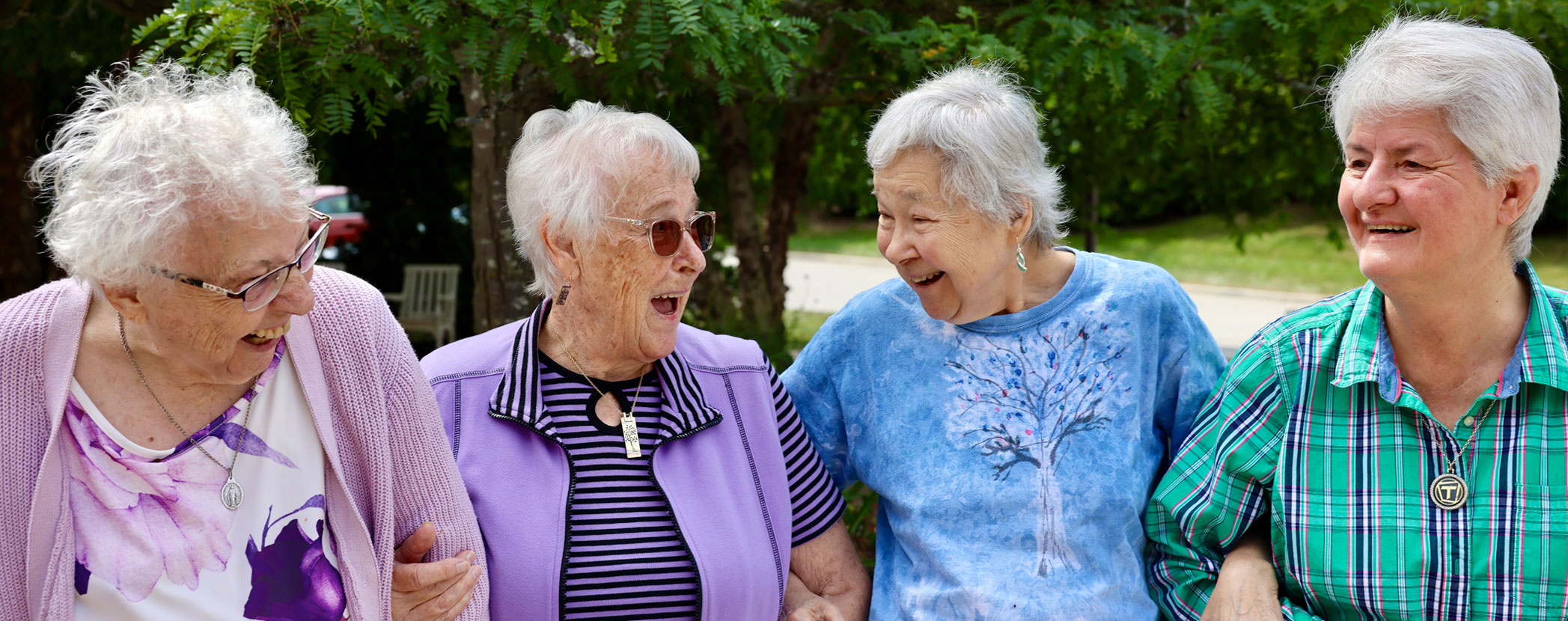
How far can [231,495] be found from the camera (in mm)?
1842

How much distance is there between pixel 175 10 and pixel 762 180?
4.11 metres

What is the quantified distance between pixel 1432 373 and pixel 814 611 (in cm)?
123

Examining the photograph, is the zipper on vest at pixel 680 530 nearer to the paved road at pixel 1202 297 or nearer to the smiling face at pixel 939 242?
the smiling face at pixel 939 242

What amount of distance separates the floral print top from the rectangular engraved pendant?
56 cm

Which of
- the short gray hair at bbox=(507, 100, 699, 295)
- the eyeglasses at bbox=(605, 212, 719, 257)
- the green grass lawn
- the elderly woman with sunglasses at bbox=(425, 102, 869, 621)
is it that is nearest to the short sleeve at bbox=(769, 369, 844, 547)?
the elderly woman with sunglasses at bbox=(425, 102, 869, 621)

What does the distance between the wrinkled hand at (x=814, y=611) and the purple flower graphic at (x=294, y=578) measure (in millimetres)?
878

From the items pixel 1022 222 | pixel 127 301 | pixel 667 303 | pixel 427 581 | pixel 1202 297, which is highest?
pixel 1022 222

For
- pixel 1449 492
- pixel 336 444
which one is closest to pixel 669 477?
pixel 336 444

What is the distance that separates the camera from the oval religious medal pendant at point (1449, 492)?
2.02m

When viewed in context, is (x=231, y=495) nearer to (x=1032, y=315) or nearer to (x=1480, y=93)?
(x=1032, y=315)

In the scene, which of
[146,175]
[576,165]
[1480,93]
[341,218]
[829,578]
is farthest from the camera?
[341,218]

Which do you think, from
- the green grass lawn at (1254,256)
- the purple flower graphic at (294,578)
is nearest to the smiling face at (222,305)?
the purple flower graphic at (294,578)

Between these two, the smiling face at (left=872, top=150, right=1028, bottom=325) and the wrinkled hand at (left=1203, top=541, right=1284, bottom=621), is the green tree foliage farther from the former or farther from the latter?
the wrinkled hand at (left=1203, top=541, right=1284, bottom=621)

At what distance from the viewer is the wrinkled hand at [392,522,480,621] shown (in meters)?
2.02
